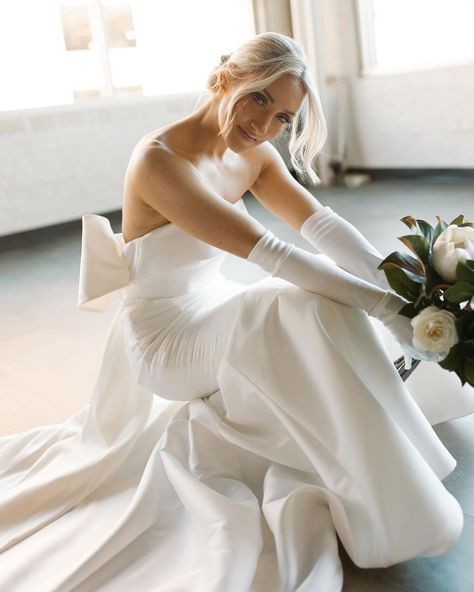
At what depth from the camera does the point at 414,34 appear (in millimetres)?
6781

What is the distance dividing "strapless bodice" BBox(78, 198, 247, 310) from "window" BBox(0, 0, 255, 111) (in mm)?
4619

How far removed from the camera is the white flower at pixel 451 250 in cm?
148

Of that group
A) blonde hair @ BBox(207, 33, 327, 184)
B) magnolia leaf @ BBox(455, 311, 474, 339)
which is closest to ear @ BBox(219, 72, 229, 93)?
blonde hair @ BBox(207, 33, 327, 184)

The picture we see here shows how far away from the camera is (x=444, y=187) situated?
6320 millimetres

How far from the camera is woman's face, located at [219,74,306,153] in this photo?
1.74 metres

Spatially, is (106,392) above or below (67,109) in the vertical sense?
below

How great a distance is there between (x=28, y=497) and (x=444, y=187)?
5.27 m

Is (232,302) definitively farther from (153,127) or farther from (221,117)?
(153,127)

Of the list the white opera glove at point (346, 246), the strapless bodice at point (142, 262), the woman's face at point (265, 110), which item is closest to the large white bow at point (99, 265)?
the strapless bodice at point (142, 262)

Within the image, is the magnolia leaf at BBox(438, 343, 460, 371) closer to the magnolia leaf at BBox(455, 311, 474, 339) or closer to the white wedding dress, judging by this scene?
the magnolia leaf at BBox(455, 311, 474, 339)

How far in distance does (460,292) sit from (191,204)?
0.68 m

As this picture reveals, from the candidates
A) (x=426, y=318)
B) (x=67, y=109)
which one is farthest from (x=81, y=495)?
(x=67, y=109)

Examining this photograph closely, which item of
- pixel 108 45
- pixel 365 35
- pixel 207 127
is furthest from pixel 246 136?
pixel 365 35

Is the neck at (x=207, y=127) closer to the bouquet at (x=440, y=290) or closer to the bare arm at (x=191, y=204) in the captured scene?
the bare arm at (x=191, y=204)
